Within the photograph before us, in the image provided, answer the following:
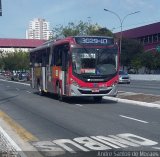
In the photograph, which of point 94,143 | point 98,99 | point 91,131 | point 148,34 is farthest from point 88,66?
point 148,34

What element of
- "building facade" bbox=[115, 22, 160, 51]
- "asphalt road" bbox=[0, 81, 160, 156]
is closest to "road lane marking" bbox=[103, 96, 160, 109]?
"asphalt road" bbox=[0, 81, 160, 156]

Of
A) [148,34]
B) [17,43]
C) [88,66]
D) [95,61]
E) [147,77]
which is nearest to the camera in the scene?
[88,66]

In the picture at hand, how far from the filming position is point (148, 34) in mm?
101750

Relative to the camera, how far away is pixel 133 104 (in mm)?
23281

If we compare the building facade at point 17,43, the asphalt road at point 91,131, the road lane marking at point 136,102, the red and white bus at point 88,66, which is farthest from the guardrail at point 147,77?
the building facade at point 17,43

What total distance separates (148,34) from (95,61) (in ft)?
263

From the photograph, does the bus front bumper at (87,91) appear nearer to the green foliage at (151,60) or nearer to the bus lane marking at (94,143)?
the bus lane marking at (94,143)

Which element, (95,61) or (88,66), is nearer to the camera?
(88,66)

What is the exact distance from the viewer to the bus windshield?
75.8ft

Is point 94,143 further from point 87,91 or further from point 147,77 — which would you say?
point 147,77

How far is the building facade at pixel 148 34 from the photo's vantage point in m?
98.0

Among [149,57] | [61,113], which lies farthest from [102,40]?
[149,57]

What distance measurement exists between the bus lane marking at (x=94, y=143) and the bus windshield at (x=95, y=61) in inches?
448

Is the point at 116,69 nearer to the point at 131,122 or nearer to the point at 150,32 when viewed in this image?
the point at 131,122
